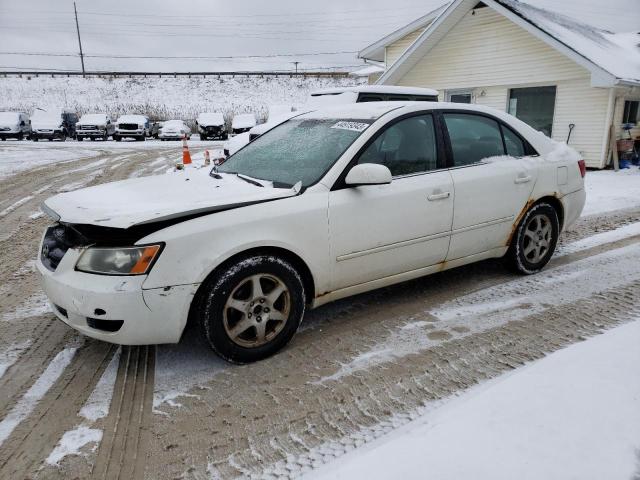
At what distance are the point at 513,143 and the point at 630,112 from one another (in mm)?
12359

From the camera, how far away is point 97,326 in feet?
8.88

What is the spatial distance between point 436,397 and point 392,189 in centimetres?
150

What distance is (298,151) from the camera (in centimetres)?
→ 361

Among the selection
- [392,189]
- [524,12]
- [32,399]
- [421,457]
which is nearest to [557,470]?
[421,457]

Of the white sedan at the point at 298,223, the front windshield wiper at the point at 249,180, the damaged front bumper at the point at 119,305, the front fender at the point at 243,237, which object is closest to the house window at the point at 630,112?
the white sedan at the point at 298,223

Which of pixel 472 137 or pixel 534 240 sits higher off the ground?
pixel 472 137

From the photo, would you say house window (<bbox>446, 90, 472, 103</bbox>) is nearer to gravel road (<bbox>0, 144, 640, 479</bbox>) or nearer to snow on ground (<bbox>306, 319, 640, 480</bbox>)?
gravel road (<bbox>0, 144, 640, 479</bbox>)

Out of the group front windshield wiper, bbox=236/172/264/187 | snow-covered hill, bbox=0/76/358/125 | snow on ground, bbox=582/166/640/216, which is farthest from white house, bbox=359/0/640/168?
snow-covered hill, bbox=0/76/358/125

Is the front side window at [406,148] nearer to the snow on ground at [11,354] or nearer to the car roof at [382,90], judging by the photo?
the snow on ground at [11,354]

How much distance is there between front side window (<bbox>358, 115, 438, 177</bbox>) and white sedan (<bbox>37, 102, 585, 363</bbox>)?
1 cm

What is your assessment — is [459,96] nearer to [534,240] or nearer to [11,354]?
[534,240]

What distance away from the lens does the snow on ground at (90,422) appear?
223 centimetres

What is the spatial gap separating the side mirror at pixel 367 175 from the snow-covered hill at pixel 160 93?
44.9 metres

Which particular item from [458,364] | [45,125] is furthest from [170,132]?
[458,364]
